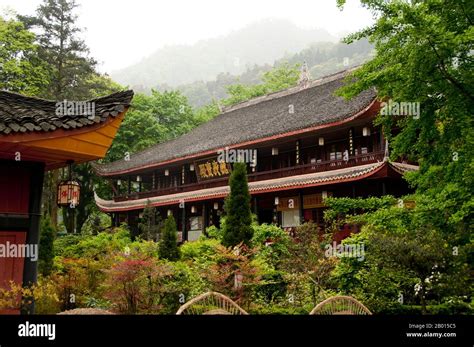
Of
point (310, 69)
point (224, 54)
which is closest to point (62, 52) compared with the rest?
point (310, 69)

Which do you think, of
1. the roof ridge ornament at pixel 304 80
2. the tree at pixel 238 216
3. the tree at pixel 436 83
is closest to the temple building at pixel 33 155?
the tree at pixel 436 83

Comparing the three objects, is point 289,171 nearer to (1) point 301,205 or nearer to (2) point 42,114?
(1) point 301,205

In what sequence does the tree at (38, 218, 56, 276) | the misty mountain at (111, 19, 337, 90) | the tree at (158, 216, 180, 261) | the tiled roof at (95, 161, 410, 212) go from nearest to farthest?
the tree at (158, 216, 180, 261) → the tree at (38, 218, 56, 276) → the tiled roof at (95, 161, 410, 212) → the misty mountain at (111, 19, 337, 90)

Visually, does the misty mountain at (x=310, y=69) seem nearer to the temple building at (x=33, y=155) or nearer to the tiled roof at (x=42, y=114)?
the tiled roof at (x=42, y=114)

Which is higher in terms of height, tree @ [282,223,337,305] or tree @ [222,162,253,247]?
tree @ [222,162,253,247]

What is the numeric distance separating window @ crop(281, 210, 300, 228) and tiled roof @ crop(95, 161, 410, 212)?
1709 millimetres

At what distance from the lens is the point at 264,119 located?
83.4 feet

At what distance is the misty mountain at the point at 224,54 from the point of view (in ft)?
516

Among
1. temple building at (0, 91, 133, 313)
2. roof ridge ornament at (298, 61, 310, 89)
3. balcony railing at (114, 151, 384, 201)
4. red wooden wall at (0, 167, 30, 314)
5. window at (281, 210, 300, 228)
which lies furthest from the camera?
roof ridge ornament at (298, 61, 310, 89)

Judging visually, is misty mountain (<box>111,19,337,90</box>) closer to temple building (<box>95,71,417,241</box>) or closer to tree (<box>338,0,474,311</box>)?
temple building (<box>95,71,417,241</box>)

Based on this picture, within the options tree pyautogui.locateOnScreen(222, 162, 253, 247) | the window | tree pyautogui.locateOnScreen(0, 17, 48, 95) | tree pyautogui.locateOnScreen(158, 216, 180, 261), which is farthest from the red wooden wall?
tree pyautogui.locateOnScreen(0, 17, 48, 95)

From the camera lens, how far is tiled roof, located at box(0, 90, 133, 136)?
5867 mm

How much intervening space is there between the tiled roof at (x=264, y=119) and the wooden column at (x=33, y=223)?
512 inches

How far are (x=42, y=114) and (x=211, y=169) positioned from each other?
18433mm
